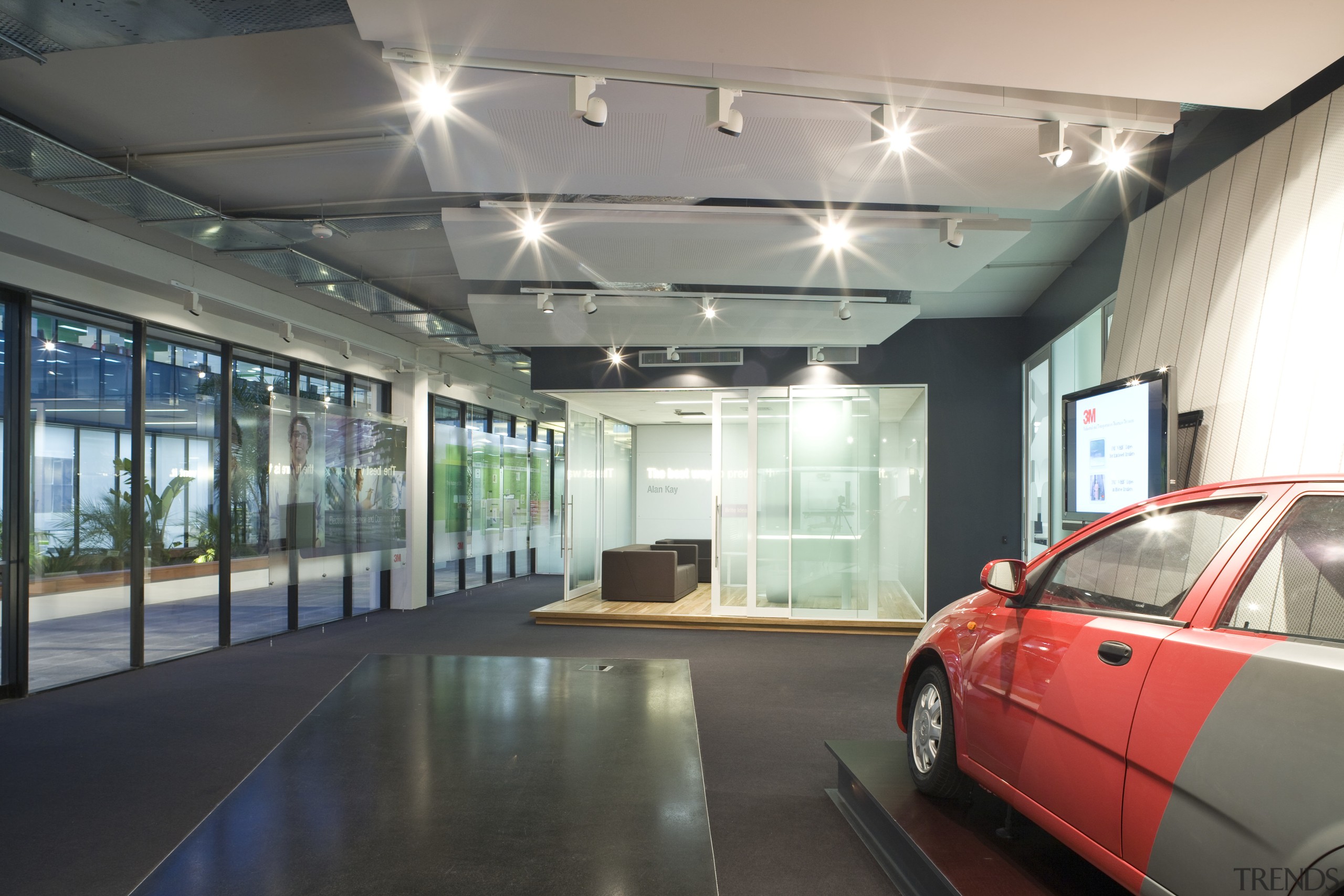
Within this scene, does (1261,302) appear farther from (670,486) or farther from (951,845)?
(670,486)

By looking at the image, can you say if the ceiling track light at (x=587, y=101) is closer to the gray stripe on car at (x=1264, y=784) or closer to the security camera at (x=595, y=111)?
the security camera at (x=595, y=111)

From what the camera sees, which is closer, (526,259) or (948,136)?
(948,136)

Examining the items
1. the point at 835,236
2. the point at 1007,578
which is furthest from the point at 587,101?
the point at 1007,578

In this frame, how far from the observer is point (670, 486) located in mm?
12977

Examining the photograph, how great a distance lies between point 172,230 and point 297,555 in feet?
11.9

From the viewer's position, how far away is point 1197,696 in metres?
1.69

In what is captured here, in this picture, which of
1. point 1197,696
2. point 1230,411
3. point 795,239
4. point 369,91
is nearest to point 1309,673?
point 1197,696

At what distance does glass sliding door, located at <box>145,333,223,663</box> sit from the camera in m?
Answer: 6.49

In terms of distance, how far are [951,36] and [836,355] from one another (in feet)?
19.0

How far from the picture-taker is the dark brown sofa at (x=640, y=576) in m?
9.33

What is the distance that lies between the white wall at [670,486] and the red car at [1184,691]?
10263 millimetres

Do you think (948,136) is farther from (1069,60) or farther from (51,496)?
(51,496)

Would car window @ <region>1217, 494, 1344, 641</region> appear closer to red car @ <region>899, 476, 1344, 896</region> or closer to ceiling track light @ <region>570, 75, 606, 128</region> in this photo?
red car @ <region>899, 476, 1344, 896</region>

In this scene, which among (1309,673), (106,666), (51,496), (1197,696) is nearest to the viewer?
(1309,673)
